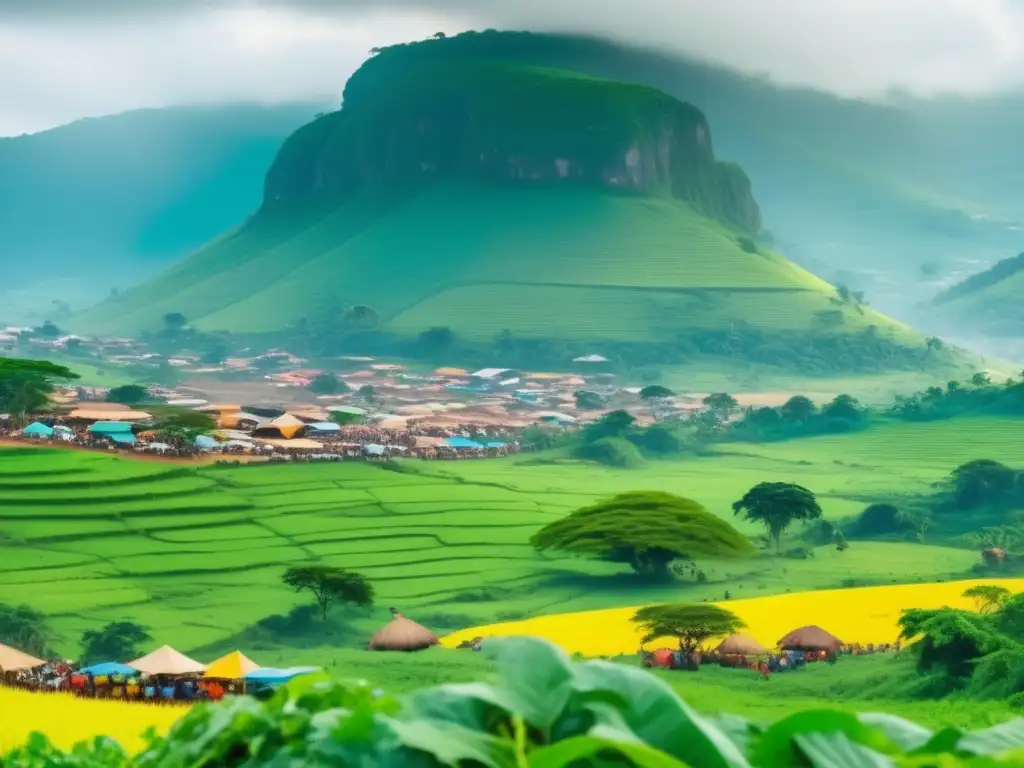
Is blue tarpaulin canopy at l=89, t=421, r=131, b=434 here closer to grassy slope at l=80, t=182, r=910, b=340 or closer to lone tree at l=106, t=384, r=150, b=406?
lone tree at l=106, t=384, r=150, b=406

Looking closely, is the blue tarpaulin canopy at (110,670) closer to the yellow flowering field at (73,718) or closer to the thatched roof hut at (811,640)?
the yellow flowering field at (73,718)

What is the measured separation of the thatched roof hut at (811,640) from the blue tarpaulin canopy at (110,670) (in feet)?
19.1

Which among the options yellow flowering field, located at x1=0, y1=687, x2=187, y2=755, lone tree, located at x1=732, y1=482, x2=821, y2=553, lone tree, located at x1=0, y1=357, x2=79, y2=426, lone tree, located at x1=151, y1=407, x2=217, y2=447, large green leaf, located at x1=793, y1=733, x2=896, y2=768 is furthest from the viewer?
lone tree, located at x1=0, y1=357, x2=79, y2=426

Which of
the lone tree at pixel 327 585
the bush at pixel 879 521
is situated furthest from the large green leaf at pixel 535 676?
the bush at pixel 879 521

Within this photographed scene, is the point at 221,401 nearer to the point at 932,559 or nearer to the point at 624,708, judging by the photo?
the point at 932,559

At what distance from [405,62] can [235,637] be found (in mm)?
59111

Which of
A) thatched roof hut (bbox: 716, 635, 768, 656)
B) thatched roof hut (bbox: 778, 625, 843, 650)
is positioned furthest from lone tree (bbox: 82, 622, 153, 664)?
thatched roof hut (bbox: 778, 625, 843, 650)

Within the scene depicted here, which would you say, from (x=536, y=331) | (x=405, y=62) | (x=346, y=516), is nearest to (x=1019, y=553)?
(x=346, y=516)

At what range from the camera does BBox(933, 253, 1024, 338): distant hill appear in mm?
59031

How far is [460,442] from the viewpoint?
1085 inches

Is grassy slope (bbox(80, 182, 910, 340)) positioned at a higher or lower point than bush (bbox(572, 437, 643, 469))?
higher

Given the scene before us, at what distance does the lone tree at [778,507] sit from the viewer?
19812mm

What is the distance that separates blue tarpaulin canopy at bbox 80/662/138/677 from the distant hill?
51.5 metres

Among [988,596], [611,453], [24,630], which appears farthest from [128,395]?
[988,596]
